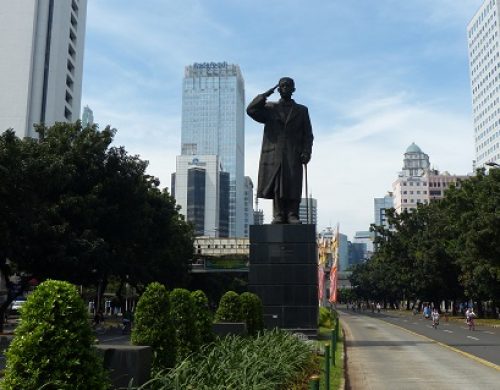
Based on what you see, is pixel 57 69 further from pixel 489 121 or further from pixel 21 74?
pixel 489 121

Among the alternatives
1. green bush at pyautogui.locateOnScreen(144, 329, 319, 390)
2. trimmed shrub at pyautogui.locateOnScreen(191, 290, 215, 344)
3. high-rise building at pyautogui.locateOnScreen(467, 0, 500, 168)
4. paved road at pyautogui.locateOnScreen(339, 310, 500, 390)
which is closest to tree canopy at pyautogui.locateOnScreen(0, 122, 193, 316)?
paved road at pyautogui.locateOnScreen(339, 310, 500, 390)

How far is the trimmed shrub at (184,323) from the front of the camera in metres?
9.30

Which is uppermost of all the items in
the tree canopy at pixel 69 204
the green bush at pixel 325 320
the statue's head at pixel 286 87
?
the statue's head at pixel 286 87

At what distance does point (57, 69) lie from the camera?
255 ft

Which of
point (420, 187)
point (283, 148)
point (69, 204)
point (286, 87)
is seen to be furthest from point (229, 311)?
point (420, 187)

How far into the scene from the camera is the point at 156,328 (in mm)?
8094

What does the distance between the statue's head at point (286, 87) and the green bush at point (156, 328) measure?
12196 mm

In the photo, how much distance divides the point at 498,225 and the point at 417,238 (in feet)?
81.0

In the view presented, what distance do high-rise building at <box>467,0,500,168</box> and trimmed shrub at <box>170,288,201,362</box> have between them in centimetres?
12494

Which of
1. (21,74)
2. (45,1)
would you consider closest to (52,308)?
(21,74)

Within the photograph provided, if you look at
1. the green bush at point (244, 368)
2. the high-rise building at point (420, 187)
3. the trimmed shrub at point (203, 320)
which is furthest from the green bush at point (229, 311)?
the high-rise building at point (420, 187)

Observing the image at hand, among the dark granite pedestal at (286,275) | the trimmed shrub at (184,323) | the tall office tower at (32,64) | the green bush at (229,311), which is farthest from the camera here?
the tall office tower at (32,64)

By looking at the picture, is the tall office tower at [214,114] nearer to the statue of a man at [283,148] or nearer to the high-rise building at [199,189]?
the high-rise building at [199,189]

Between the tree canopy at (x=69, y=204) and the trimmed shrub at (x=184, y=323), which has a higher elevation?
the tree canopy at (x=69, y=204)
